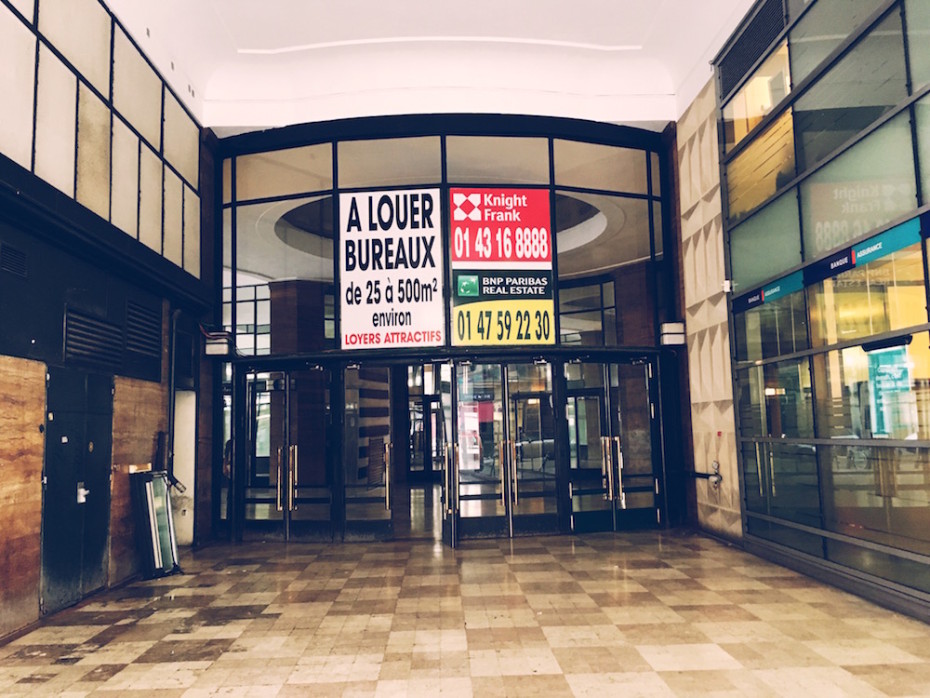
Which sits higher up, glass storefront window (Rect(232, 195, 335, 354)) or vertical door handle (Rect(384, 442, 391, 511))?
glass storefront window (Rect(232, 195, 335, 354))

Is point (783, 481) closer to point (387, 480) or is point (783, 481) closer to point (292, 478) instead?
point (387, 480)

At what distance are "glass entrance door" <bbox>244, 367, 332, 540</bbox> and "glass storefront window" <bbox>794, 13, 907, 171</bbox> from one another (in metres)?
6.26

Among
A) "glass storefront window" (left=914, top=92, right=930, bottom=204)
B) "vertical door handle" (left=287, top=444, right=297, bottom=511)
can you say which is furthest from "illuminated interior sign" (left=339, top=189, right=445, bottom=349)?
"glass storefront window" (left=914, top=92, right=930, bottom=204)

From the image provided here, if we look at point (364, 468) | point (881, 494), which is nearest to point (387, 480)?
point (364, 468)

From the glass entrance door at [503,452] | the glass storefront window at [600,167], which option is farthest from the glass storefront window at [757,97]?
the glass entrance door at [503,452]

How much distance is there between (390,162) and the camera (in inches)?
364

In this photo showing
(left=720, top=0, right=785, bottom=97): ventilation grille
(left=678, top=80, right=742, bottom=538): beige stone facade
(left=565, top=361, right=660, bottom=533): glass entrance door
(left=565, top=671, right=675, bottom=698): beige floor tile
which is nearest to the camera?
(left=565, top=671, right=675, bottom=698): beige floor tile

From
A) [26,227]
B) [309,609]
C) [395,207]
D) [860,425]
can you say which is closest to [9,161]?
[26,227]

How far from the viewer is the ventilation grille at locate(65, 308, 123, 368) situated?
20.0 ft

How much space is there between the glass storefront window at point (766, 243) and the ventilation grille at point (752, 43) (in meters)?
1.67

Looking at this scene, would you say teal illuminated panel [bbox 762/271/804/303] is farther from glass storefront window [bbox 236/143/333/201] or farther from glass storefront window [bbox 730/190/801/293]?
glass storefront window [bbox 236/143/333/201]

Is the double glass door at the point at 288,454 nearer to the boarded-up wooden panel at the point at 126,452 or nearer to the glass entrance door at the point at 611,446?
the boarded-up wooden panel at the point at 126,452

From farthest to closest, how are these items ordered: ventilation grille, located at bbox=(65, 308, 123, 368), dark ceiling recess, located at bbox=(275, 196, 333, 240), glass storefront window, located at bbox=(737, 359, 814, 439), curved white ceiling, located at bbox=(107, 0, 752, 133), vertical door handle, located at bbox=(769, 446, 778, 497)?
dark ceiling recess, located at bbox=(275, 196, 333, 240)
curved white ceiling, located at bbox=(107, 0, 752, 133)
vertical door handle, located at bbox=(769, 446, 778, 497)
glass storefront window, located at bbox=(737, 359, 814, 439)
ventilation grille, located at bbox=(65, 308, 123, 368)

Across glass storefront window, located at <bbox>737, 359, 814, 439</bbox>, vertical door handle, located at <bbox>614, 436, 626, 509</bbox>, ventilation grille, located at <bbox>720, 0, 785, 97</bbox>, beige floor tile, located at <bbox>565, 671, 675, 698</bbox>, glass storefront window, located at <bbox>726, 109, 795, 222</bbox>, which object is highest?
ventilation grille, located at <bbox>720, 0, 785, 97</bbox>
